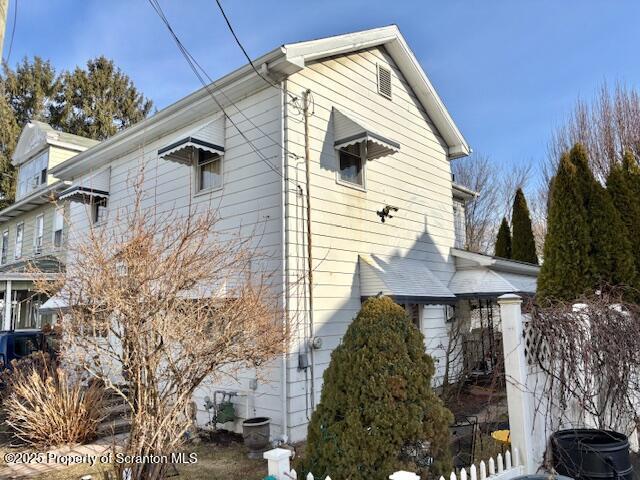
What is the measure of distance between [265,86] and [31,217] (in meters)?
16.5

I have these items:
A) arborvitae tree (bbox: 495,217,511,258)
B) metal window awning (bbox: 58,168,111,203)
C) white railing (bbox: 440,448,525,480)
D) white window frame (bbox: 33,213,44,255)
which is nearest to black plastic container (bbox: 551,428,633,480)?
white railing (bbox: 440,448,525,480)

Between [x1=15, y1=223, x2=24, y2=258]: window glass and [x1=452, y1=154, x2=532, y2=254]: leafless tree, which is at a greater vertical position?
[x1=452, y1=154, x2=532, y2=254]: leafless tree

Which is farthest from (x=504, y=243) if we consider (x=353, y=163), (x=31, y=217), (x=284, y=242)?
(x=31, y=217)

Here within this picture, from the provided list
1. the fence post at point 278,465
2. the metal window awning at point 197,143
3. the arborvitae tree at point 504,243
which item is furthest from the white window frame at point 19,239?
the arborvitae tree at point 504,243

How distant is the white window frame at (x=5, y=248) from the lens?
22.3 meters

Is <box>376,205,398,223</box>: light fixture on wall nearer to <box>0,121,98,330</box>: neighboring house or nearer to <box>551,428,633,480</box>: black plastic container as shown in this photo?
<box>551,428,633,480</box>: black plastic container

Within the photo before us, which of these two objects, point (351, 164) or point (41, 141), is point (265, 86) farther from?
point (41, 141)

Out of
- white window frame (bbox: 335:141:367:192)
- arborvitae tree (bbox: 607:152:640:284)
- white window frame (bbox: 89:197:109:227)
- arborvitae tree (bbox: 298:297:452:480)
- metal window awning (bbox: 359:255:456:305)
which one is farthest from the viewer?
white window frame (bbox: 89:197:109:227)

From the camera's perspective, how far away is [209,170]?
10.2m

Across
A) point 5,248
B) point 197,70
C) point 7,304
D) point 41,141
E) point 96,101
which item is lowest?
point 7,304

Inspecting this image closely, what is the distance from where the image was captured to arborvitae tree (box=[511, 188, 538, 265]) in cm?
2014

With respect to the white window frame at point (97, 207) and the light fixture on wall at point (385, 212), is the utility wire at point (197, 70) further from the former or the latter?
the white window frame at point (97, 207)

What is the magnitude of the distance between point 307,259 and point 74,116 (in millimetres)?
31080

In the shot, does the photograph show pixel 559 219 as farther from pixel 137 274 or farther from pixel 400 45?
pixel 137 274
